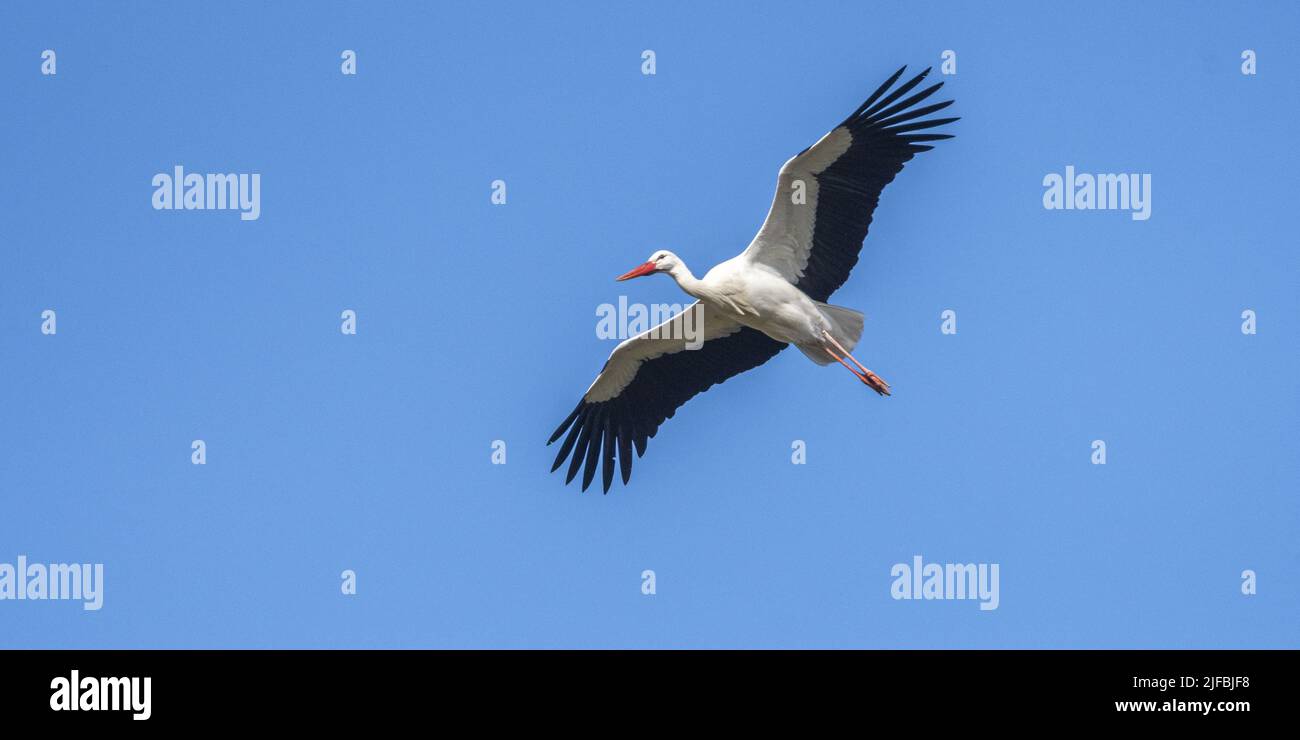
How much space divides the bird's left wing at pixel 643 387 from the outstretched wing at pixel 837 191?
3.42 ft

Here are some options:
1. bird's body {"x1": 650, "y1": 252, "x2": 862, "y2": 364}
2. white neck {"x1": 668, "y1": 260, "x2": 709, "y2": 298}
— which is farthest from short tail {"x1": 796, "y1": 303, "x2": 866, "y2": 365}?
white neck {"x1": 668, "y1": 260, "x2": 709, "y2": 298}

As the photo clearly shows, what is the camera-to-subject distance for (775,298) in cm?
1213

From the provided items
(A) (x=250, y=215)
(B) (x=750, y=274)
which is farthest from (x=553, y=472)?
(A) (x=250, y=215)

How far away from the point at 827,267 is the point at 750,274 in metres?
0.62

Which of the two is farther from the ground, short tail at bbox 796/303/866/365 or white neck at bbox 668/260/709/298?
white neck at bbox 668/260/709/298

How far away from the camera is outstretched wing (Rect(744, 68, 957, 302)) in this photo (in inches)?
466

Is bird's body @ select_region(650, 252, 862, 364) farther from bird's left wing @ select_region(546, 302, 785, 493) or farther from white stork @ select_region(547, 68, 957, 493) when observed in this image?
bird's left wing @ select_region(546, 302, 785, 493)

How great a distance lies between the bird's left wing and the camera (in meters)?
13.3

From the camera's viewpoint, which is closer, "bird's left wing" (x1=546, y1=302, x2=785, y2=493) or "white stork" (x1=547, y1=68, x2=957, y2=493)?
"white stork" (x1=547, y1=68, x2=957, y2=493)

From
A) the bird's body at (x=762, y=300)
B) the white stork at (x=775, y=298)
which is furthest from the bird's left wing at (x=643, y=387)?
the bird's body at (x=762, y=300)

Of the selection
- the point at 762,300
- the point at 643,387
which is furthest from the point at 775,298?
the point at 643,387

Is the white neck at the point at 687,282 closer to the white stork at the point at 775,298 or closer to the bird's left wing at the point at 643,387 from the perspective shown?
the white stork at the point at 775,298

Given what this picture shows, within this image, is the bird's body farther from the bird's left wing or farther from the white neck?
the bird's left wing
